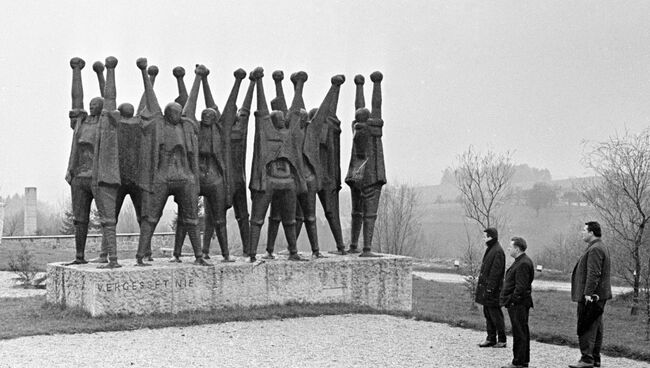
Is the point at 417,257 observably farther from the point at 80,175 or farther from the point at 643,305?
the point at 80,175

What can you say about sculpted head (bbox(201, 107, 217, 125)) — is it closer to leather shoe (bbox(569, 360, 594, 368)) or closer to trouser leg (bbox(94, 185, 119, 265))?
trouser leg (bbox(94, 185, 119, 265))

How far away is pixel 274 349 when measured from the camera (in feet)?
29.5

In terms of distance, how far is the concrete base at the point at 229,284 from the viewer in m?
10.9

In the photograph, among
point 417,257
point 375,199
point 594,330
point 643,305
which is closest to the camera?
point 594,330

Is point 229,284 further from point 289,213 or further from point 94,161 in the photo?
point 94,161

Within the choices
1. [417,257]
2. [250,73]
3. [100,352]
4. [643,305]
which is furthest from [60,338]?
[417,257]

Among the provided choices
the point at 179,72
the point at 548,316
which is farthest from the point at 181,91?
the point at 548,316

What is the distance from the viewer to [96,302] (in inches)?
419

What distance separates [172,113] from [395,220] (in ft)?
66.6

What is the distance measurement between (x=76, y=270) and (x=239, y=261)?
282cm


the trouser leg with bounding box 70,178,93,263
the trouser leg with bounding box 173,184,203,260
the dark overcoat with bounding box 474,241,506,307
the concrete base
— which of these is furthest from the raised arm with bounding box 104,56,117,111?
the dark overcoat with bounding box 474,241,506,307

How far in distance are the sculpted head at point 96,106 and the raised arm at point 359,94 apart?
4.93 meters

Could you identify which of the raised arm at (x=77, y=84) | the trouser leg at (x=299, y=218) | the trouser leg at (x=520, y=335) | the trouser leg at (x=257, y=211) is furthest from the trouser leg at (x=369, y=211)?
the trouser leg at (x=520, y=335)

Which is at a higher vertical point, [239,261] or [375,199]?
[375,199]
